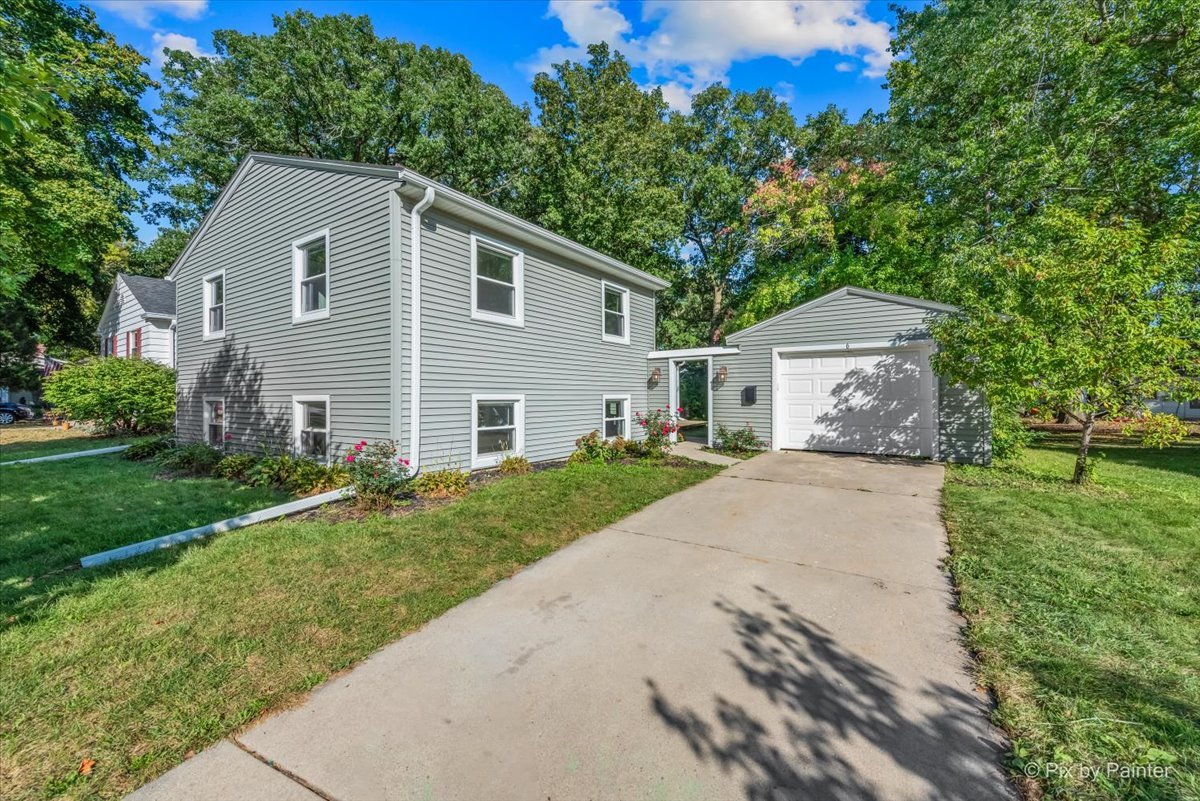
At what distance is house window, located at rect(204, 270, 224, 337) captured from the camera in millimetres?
9750

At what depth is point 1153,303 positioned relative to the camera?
18.8 ft

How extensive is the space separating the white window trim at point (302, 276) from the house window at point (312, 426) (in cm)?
134

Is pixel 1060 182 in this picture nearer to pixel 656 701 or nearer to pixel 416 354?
pixel 416 354

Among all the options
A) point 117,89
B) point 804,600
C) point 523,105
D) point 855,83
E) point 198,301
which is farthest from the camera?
point 523,105

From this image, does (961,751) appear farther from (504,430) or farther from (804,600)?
(504,430)

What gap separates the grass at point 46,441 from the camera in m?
10.1

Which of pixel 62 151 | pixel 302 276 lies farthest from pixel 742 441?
pixel 62 151

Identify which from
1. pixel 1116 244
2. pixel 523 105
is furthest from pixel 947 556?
pixel 523 105

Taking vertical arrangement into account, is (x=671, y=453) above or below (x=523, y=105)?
below

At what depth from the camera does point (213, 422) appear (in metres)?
9.94

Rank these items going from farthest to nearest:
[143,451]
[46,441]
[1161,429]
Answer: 1. [46,441]
2. [143,451]
3. [1161,429]

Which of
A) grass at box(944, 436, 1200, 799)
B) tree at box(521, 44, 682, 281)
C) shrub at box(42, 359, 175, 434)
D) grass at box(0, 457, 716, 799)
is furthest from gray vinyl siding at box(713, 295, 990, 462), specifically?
shrub at box(42, 359, 175, 434)

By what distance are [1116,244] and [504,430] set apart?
29.2 feet

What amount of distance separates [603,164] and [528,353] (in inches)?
453
